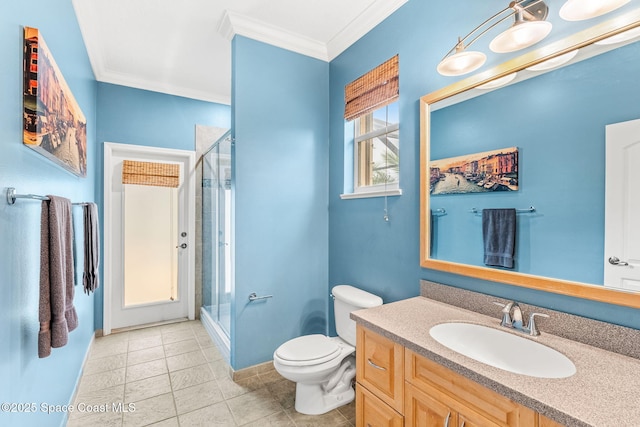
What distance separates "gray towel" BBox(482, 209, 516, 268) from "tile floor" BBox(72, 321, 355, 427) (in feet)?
4.35

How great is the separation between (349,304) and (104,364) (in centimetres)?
218

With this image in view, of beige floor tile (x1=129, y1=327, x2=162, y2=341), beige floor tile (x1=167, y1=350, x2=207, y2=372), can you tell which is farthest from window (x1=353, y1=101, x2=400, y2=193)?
beige floor tile (x1=129, y1=327, x2=162, y2=341)

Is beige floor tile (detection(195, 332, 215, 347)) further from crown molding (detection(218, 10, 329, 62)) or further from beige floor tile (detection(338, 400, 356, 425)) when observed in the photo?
crown molding (detection(218, 10, 329, 62))

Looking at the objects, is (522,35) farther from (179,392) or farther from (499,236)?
(179,392)

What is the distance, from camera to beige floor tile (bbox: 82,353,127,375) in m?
2.40

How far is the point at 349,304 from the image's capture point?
6.74 ft

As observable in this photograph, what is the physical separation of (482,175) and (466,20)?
2.73 feet

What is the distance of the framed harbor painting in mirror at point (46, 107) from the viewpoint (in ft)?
3.55

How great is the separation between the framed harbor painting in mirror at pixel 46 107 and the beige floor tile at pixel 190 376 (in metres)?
1.66

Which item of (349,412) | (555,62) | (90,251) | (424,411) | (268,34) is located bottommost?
(349,412)

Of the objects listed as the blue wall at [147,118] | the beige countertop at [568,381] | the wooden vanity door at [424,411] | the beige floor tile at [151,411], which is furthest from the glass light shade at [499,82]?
the blue wall at [147,118]

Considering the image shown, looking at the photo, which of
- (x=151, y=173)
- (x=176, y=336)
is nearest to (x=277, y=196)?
(x=151, y=173)

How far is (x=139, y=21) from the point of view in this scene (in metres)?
2.21

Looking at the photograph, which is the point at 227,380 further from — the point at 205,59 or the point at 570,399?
the point at 205,59
